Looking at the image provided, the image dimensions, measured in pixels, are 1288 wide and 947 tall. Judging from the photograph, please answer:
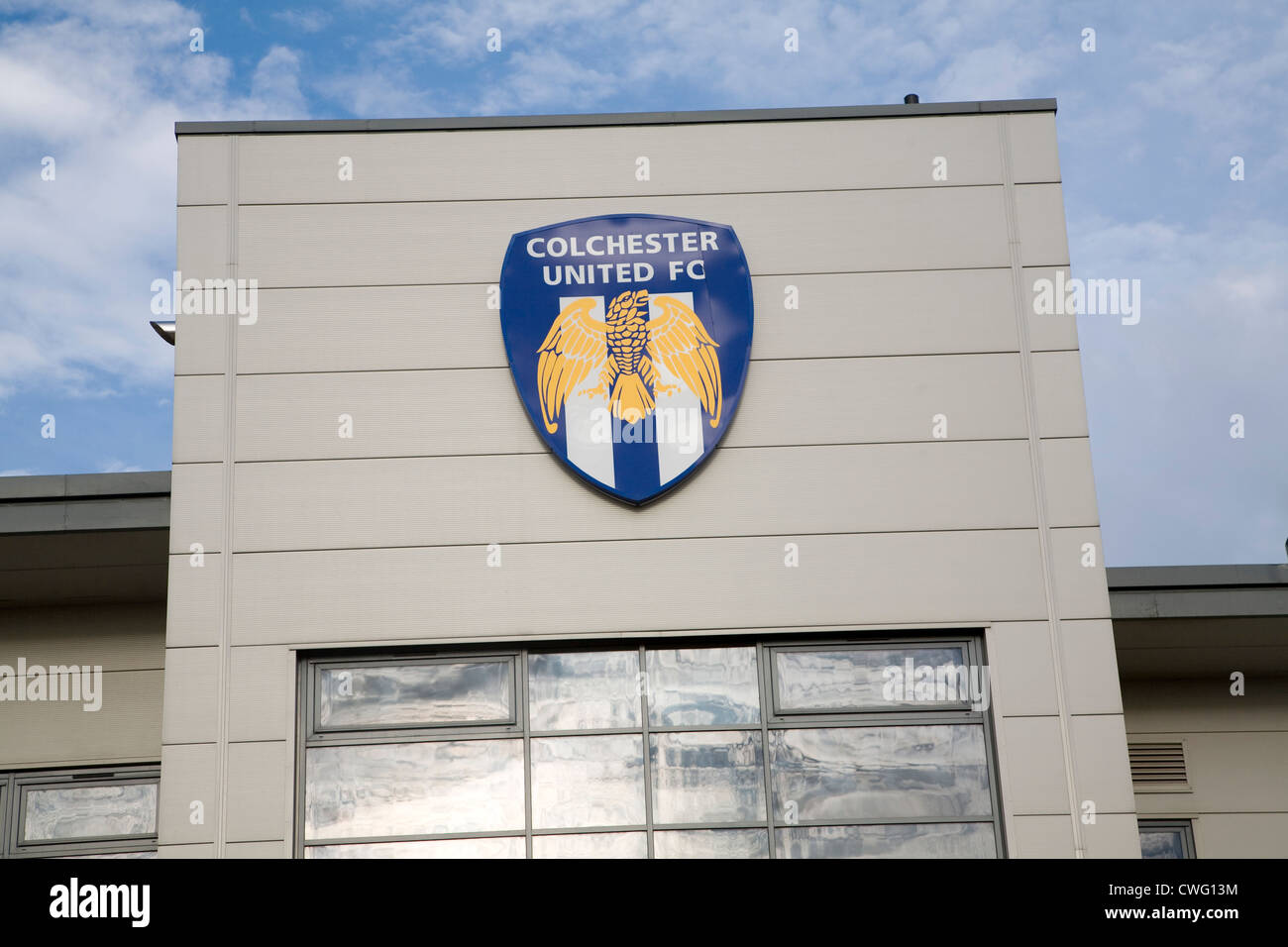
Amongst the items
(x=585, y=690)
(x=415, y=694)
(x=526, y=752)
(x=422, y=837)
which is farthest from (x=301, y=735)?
(x=585, y=690)

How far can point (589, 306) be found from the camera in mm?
6426

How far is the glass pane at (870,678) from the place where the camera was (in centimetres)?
609

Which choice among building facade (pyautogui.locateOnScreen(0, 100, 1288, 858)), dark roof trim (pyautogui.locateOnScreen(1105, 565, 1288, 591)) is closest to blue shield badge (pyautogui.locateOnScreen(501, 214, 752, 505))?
building facade (pyautogui.locateOnScreen(0, 100, 1288, 858))

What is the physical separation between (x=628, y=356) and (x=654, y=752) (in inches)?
74.6

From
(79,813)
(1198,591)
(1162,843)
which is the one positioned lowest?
(1162,843)

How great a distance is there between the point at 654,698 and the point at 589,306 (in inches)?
76.3

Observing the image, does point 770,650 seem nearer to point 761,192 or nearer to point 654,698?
point 654,698

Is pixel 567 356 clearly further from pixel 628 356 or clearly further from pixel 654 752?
pixel 654 752

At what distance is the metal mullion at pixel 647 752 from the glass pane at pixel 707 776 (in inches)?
0.8

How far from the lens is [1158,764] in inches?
341

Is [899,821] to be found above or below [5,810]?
below

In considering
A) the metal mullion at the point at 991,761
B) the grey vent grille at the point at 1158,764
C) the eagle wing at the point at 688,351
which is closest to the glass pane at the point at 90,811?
the eagle wing at the point at 688,351

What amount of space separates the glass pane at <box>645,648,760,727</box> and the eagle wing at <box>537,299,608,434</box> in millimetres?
1260
